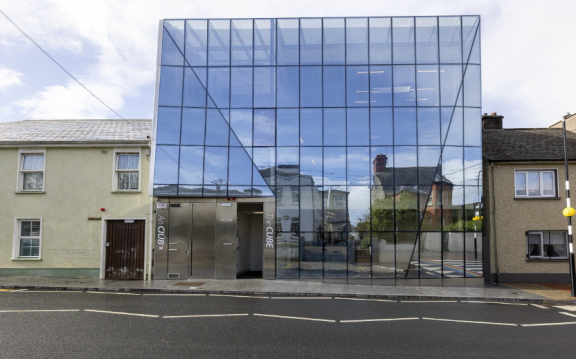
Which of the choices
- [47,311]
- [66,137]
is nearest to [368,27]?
[66,137]

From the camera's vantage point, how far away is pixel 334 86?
53.5 ft

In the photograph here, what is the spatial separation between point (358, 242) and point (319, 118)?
17.1 feet

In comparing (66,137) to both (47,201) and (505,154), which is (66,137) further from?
(505,154)

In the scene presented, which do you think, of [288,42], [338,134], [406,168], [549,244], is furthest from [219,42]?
[549,244]

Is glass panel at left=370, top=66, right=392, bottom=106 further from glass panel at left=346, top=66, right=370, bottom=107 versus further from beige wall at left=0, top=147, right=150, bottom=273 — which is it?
beige wall at left=0, top=147, right=150, bottom=273

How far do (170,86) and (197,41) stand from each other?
2.22m

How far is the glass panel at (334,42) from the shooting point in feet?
53.7

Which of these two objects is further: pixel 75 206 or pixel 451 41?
pixel 75 206

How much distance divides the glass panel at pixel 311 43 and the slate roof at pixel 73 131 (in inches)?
291

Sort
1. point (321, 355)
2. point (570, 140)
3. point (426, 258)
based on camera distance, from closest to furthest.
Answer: point (321, 355), point (426, 258), point (570, 140)

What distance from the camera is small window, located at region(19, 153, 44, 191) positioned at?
16609 millimetres

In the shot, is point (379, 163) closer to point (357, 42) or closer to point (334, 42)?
point (357, 42)

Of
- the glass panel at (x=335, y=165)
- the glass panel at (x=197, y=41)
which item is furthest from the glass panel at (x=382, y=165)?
the glass panel at (x=197, y=41)

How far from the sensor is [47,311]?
384 inches
